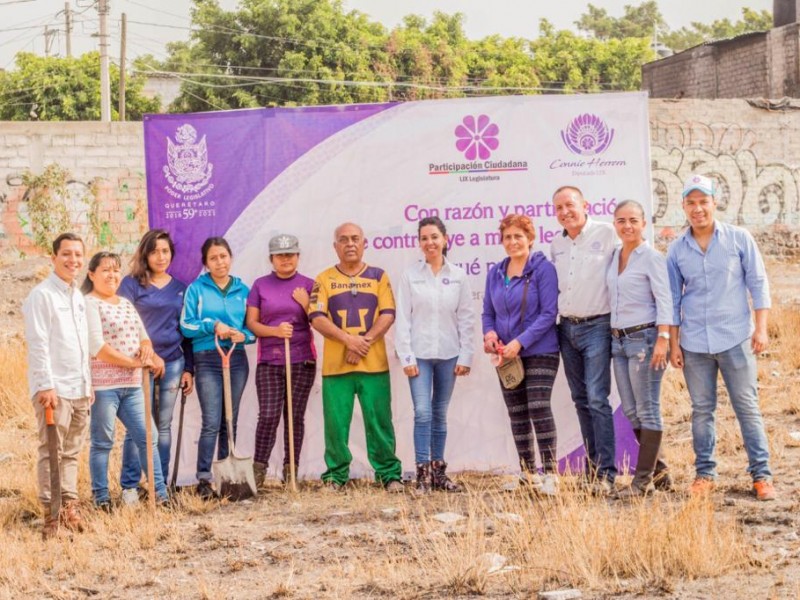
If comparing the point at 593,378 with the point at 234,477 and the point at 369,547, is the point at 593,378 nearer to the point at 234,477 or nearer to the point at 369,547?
the point at 369,547

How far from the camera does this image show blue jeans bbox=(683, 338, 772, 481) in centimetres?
647

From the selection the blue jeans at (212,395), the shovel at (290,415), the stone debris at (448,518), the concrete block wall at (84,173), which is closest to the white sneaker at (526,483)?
the stone debris at (448,518)

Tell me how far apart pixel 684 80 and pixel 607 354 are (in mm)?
23090

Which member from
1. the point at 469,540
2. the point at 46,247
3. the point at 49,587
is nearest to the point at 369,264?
the point at 469,540

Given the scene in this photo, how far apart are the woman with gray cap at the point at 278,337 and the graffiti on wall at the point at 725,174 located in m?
13.2

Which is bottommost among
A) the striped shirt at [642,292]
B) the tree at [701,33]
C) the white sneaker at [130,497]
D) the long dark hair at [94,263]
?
the white sneaker at [130,497]

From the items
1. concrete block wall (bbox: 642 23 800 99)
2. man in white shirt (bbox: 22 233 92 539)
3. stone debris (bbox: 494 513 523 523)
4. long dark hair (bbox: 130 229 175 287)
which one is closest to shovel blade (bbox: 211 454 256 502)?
man in white shirt (bbox: 22 233 92 539)

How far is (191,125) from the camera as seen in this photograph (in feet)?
25.5

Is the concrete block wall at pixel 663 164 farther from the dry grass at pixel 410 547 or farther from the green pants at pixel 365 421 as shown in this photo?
the green pants at pixel 365 421

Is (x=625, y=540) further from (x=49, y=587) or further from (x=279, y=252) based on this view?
(x=279, y=252)

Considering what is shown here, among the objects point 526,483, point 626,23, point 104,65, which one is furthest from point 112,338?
point 626,23

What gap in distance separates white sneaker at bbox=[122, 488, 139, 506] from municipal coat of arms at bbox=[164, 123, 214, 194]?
2134 millimetres

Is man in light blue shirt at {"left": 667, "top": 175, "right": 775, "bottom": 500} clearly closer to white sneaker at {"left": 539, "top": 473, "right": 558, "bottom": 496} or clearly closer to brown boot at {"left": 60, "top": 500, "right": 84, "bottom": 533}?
white sneaker at {"left": 539, "top": 473, "right": 558, "bottom": 496}

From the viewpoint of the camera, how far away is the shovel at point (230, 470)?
7.20 meters
